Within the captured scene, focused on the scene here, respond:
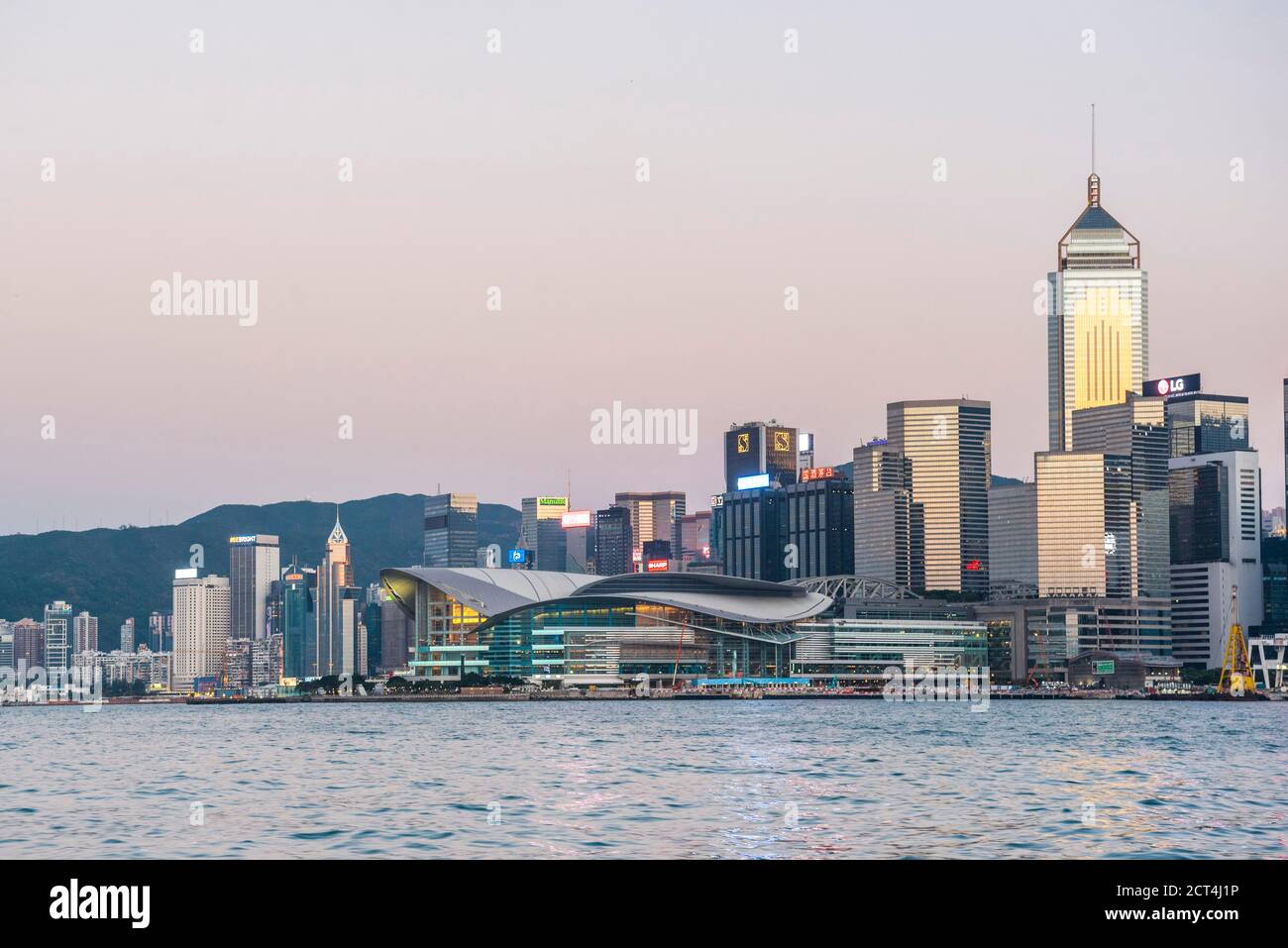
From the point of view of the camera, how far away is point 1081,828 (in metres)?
34.5

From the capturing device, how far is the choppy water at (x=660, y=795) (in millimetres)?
31656

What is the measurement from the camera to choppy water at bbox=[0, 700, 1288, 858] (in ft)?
104

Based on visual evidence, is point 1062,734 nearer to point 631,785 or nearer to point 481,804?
point 631,785

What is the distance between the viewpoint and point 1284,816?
129ft

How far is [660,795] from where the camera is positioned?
43844 mm
